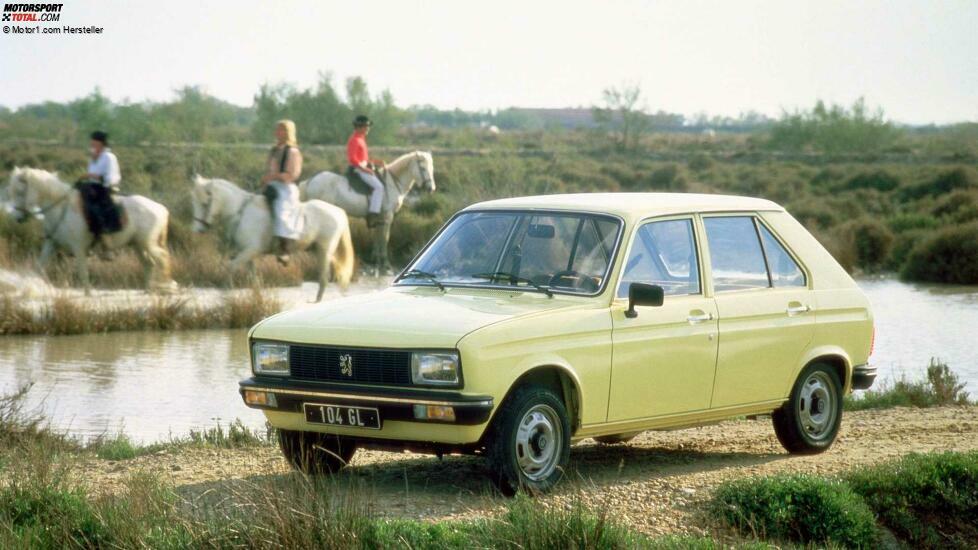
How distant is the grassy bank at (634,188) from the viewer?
29.0 meters

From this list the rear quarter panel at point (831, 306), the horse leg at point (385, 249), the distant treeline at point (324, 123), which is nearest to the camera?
the rear quarter panel at point (831, 306)

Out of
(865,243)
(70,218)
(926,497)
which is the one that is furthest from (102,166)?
(865,243)

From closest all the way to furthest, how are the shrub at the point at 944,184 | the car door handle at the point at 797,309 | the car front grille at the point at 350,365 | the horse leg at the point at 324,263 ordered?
the car front grille at the point at 350,365, the car door handle at the point at 797,309, the horse leg at the point at 324,263, the shrub at the point at 944,184

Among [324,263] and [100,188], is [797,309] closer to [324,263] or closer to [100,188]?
[324,263]

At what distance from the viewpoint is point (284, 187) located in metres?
23.8

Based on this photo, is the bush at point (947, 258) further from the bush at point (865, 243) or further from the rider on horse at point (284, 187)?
the rider on horse at point (284, 187)

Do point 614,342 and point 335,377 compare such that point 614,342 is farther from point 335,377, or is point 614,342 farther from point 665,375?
point 335,377

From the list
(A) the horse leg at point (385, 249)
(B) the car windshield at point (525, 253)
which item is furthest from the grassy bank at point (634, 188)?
(B) the car windshield at point (525, 253)

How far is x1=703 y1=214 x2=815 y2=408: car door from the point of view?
9.52 meters

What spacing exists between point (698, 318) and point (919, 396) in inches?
216

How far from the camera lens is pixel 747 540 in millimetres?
7625

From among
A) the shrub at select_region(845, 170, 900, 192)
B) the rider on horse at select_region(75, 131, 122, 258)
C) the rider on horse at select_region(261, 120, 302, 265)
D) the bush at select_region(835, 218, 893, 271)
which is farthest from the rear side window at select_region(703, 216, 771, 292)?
the shrub at select_region(845, 170, 900, 192)

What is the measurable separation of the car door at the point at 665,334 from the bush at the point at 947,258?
22367 mm

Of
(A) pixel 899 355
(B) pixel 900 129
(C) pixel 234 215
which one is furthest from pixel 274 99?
(A) pixel 899 355
